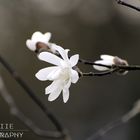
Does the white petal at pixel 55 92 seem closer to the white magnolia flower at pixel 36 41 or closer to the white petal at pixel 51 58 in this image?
the white petal at pixel 51 58

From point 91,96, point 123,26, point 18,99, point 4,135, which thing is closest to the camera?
point 4,135

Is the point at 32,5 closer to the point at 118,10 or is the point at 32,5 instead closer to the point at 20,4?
the point at 20,4

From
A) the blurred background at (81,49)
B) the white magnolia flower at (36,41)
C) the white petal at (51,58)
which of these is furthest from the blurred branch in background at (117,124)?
the blurred background at (81,49)

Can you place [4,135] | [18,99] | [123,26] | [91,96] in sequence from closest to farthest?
1. [4,135]
2. [18,99]
3. [91,96]
4. [123,26]

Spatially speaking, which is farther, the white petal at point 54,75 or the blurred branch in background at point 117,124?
the blurred branch in background at point 117,124

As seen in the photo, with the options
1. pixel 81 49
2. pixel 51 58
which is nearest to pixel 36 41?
pixel 51 58

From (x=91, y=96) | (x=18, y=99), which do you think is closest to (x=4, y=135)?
(x=18, y=99)
